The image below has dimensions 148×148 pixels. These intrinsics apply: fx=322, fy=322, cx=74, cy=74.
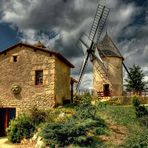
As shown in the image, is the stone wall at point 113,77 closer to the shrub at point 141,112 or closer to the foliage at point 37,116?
the shrub at point 141,112

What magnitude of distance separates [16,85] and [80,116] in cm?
1024

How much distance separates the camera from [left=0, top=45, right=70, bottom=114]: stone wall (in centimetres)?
3041

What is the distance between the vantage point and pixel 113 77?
41.6 meters

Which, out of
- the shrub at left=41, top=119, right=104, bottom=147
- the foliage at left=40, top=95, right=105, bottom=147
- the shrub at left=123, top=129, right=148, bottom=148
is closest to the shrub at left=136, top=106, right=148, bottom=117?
the foliage at left=40, top=95, right=105, bottom=147

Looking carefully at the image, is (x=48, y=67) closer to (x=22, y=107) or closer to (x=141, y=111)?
(x=22, y=107)

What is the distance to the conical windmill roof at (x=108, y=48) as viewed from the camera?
4243 centimetres

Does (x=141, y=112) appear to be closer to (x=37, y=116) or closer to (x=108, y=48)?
(x=37, y=116)

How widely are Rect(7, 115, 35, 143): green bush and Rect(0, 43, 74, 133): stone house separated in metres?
3.51

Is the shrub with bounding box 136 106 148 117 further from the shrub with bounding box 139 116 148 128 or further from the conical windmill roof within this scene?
the conical windmill roof

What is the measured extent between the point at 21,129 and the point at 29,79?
609cm

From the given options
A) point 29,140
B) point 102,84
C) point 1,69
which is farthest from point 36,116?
point 102,84

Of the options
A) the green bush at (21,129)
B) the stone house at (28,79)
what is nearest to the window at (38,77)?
the stone house at (28,79)

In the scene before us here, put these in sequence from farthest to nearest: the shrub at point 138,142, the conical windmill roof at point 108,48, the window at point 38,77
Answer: the conical windmill roof at point 108,48, the window at point 38,77, the shrub at point 138,142

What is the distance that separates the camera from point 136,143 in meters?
19.3
